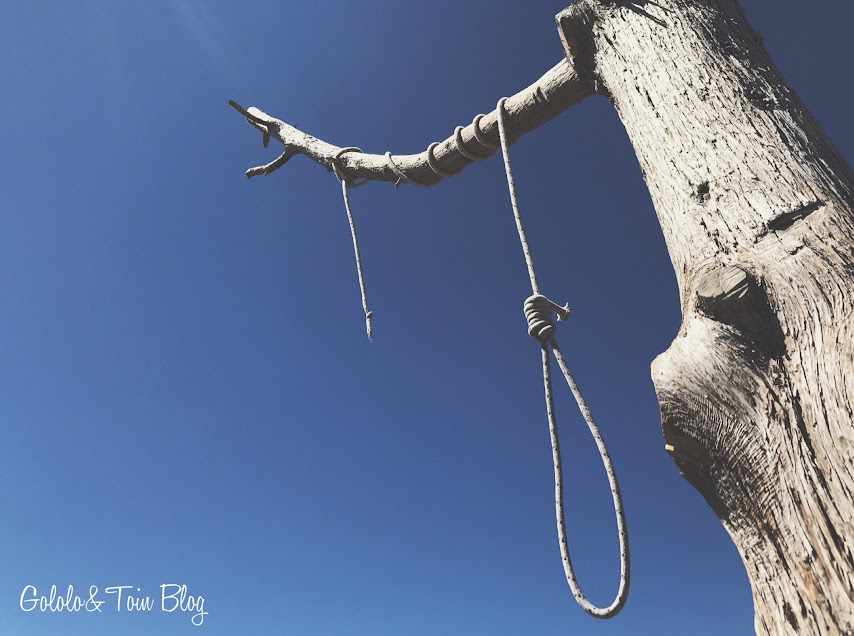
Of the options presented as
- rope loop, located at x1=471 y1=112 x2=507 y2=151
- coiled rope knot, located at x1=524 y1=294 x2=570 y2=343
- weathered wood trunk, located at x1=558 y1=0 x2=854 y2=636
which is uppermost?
rope loop, located at x1=471 y1=112 x2=507 y2=151

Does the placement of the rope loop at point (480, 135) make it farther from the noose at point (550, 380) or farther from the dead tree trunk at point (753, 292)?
the dead tree trunk at point (753, 292)

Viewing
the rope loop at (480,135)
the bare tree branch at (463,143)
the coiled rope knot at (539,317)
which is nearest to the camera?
the coiled rope knot at (539,317)

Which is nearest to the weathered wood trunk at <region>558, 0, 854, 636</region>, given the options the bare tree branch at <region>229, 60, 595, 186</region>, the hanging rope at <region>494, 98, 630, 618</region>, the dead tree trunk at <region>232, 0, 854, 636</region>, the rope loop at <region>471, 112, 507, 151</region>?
the dead tree trunk at <region>232, 0, 854, 636</region>

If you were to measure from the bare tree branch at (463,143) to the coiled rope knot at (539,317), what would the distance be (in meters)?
0.83

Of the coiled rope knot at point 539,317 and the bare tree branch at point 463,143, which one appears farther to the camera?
the bare tree branch at point 463,143

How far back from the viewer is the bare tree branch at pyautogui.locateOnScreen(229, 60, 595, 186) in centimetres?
224

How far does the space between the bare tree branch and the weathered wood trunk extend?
56 centimetres

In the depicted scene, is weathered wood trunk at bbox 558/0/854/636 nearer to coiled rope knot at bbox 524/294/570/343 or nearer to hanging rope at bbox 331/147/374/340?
coiled rope knot at bbox 524/294/570/343

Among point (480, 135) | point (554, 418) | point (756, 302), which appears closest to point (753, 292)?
point (756, 302)

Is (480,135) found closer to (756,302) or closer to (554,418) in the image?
(554,418)

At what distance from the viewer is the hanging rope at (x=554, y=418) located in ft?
4.67

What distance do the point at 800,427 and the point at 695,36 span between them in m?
1.13

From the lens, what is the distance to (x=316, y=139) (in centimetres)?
373

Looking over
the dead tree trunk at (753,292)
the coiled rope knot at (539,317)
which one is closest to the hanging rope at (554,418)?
the coiled rope knot at (539,317)
